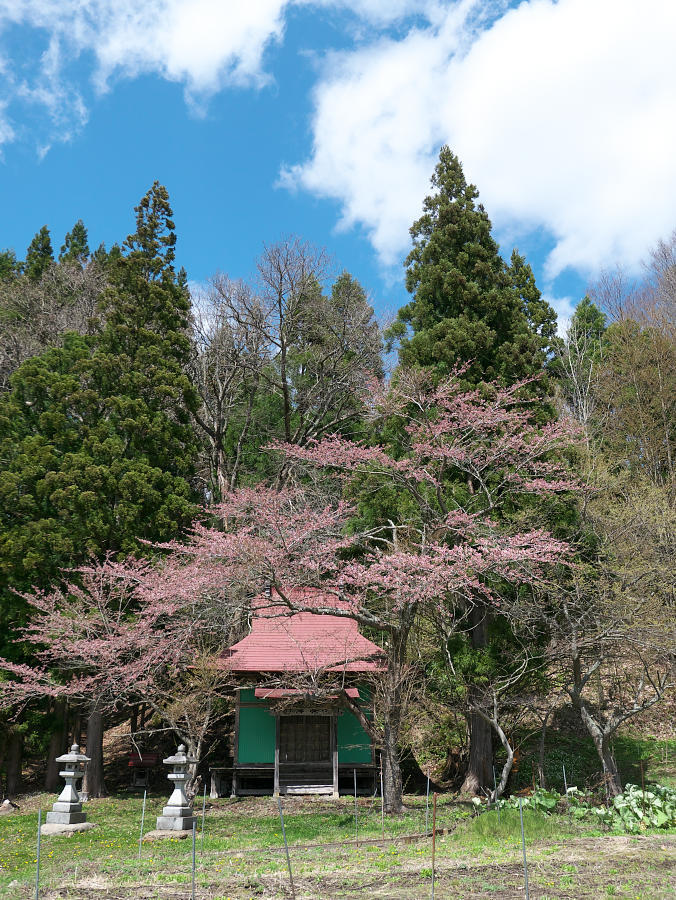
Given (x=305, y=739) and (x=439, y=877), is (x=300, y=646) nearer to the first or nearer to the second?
(x=305, y=739)

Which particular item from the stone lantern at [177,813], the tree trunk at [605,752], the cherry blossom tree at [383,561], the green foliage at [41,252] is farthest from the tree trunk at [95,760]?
the green foliage at [41,252]

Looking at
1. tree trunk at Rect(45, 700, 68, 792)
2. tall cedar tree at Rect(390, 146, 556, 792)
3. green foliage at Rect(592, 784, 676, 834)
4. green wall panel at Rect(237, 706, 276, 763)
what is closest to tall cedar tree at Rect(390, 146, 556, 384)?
tall cedar tree at Rect(390, 146, 556, 792)

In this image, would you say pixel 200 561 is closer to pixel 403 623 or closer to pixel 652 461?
pixel 403 623

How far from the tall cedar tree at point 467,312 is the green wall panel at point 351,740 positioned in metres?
3.17

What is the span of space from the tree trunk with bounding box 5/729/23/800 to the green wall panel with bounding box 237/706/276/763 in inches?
205

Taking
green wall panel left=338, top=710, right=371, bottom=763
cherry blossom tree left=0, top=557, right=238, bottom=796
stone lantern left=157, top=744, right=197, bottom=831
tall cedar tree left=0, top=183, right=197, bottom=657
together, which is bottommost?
stone lantern left=157, top=744, right=197, bottom=831

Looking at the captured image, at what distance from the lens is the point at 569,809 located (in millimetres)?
9805

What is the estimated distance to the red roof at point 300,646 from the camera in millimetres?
13289

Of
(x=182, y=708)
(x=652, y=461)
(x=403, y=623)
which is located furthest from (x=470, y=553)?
(x=652, y=461)

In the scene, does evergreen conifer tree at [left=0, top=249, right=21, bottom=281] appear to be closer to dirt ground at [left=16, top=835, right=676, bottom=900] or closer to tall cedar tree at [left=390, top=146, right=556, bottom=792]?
tall cedar tree at [left=390, top=146, right=556, bottom=792]

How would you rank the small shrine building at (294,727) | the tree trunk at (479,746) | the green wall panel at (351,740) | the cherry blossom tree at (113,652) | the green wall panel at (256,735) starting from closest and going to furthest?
the cherry blossom tree at (113,652)
the tree trunk at (479,746)
the small shrine building at (294,727)
the green wall panel at (256,735)
the green wall panel at (351,740)

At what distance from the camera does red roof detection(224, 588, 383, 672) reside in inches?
523

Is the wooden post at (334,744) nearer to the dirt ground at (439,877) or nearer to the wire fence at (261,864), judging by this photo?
the wire fence at (261,864)

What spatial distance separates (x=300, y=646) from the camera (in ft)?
46.1
